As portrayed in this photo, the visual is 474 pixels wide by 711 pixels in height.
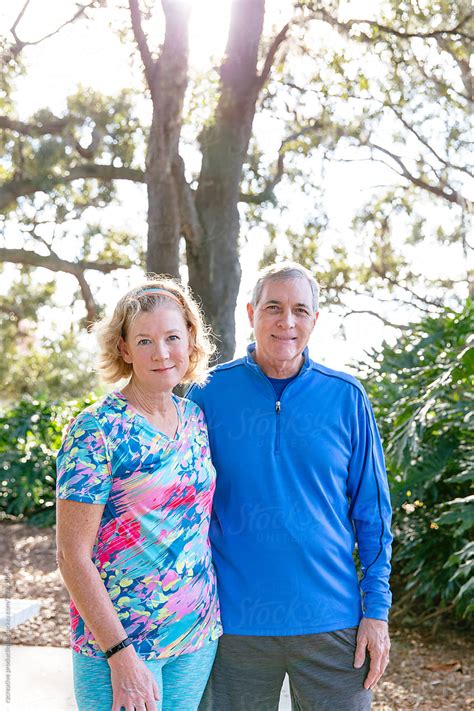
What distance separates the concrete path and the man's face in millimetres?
2429

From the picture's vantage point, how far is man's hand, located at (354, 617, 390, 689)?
2.68m

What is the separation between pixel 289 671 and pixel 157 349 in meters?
1.07

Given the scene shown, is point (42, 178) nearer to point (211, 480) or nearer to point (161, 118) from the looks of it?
point (161, 118)

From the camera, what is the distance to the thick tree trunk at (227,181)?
314 inches

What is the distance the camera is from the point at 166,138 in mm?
6652

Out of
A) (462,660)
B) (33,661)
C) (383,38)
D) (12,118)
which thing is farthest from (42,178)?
(462,660)

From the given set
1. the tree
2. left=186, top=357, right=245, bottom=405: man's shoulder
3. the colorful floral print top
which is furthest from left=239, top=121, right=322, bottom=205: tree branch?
the colorful floral print top

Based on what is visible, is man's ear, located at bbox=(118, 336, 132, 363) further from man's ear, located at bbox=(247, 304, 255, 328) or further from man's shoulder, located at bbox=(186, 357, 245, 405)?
man's ear, located at bbox=(247, 304, 255, 328)

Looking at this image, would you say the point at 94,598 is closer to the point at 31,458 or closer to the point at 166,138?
the point at 166,138

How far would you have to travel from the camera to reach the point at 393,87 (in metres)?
12.6

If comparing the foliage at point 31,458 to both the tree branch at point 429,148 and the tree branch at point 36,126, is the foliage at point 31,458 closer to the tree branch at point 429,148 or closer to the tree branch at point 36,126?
the tree branch at point 36,126

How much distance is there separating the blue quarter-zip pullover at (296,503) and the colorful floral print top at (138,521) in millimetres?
219

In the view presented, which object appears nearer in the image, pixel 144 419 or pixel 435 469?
pixel 144 419

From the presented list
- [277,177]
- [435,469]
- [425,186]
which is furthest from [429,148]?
[435,469]
